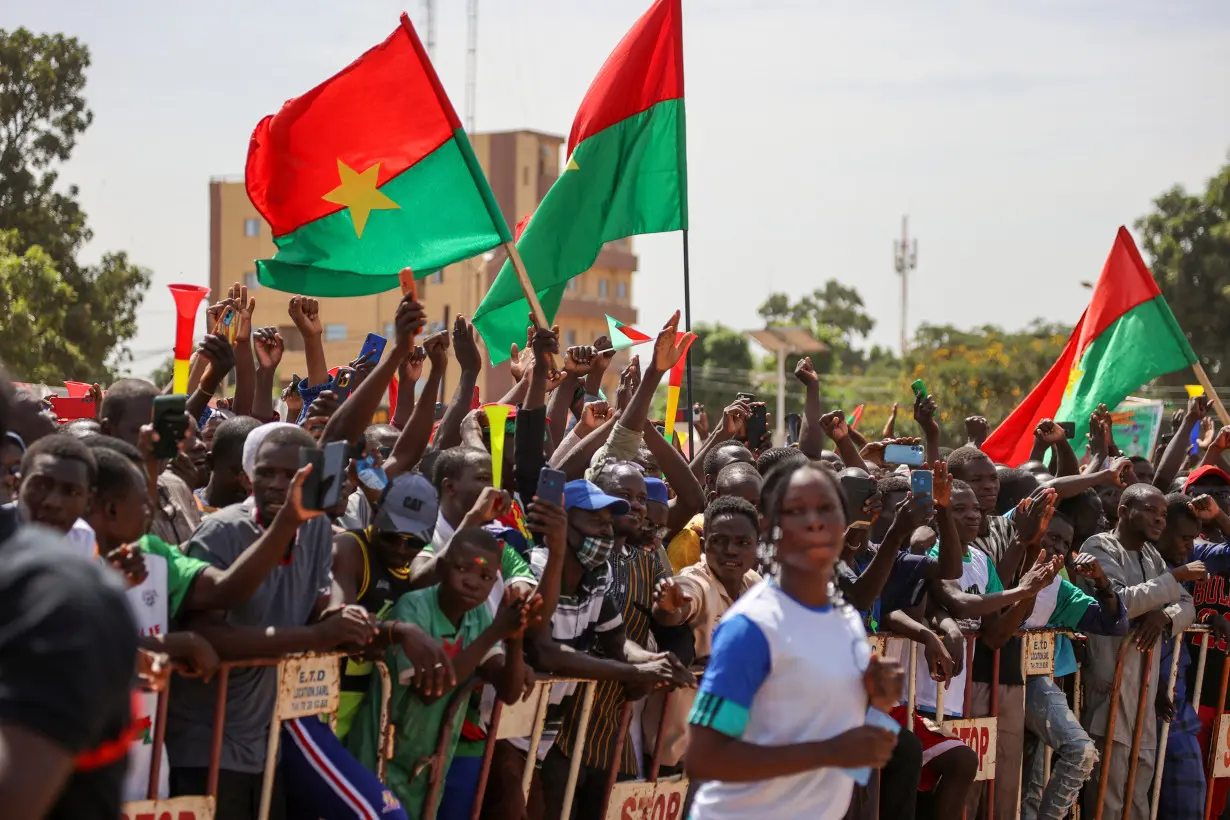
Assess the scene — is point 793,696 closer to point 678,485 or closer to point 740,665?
point 740,665

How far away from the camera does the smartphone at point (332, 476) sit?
4926 mm

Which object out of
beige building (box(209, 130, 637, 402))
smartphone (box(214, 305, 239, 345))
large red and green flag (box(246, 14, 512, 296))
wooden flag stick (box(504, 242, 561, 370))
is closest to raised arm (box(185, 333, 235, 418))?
smartphone (box(214, 305, 239, 345))

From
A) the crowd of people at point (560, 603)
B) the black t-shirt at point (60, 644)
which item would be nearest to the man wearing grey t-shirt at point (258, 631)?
the crowd of people at point (560, 603)

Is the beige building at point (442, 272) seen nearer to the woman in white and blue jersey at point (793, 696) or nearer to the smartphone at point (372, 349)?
the smartphone at point (372, 349)

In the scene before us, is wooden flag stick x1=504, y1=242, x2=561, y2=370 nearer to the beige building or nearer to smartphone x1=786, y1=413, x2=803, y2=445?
smartphone x1=786, y1=413, x2=803, y2=445

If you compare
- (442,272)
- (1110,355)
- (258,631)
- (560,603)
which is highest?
(442,272)

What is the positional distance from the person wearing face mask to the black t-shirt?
13.3 ft

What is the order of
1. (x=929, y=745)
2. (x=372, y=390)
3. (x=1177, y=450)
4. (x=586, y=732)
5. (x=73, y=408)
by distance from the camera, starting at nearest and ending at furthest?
(x=372, y=390) → (x=586, y=732) → (x=929, y=745) → (x=73, y=408) → (x=1177, y=450)

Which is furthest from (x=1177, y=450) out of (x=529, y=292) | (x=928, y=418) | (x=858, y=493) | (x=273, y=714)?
(x=273, y=714)

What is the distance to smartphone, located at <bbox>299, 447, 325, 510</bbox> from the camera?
16.0ft

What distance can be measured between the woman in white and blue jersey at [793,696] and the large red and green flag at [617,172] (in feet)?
18.5

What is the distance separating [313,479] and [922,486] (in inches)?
116

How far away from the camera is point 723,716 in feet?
13.6

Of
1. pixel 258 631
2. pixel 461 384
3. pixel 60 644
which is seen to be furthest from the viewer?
pixel 461 384
